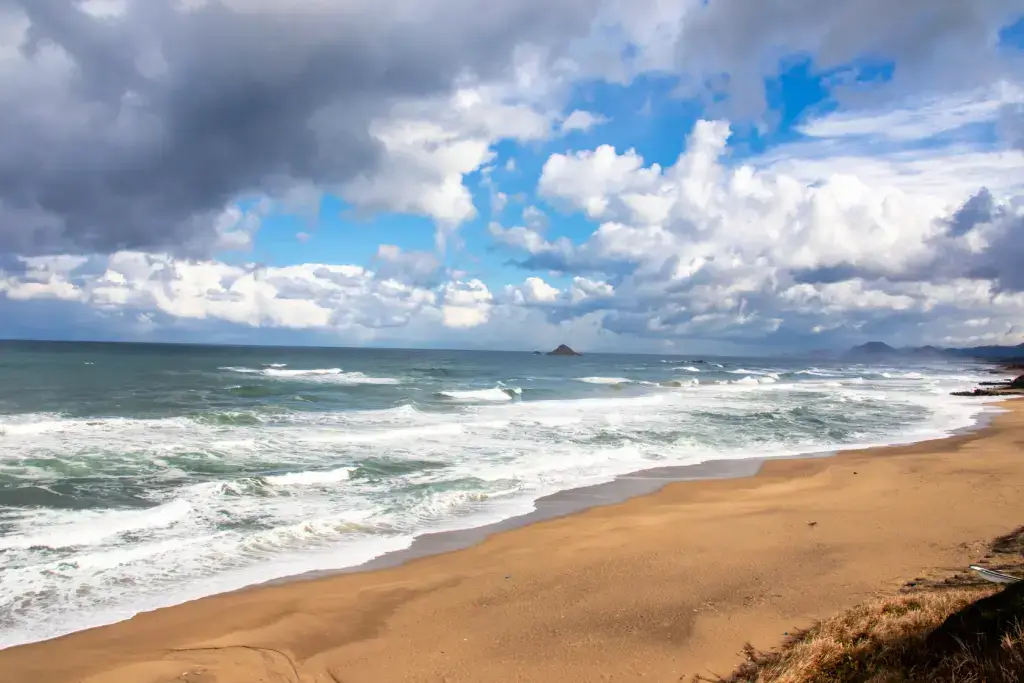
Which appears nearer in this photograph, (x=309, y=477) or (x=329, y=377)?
(x=309, y=477)

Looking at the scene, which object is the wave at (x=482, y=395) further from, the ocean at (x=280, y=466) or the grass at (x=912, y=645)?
the grass at (x=912, y=645)

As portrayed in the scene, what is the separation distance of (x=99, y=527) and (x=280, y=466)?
5426mm

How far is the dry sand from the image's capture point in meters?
5.96

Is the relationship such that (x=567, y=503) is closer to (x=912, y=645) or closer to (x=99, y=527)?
(x=99, y=527)

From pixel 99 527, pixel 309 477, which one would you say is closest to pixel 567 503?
pixel 309 477

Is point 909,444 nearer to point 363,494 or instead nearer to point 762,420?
point 762,420

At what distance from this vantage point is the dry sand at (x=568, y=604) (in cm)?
596

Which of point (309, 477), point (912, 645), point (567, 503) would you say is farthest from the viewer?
point (309, 477)

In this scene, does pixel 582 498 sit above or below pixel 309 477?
below

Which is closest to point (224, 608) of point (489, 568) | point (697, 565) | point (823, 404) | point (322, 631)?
point (322, 631)

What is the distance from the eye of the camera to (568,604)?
7348 millimetres

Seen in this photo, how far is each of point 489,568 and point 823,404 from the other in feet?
102

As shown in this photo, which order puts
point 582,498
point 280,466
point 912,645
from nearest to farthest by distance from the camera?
point 912,645, point 582,498, point 280,466

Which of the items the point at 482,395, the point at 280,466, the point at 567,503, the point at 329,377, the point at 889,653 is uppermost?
the point at 889,653
